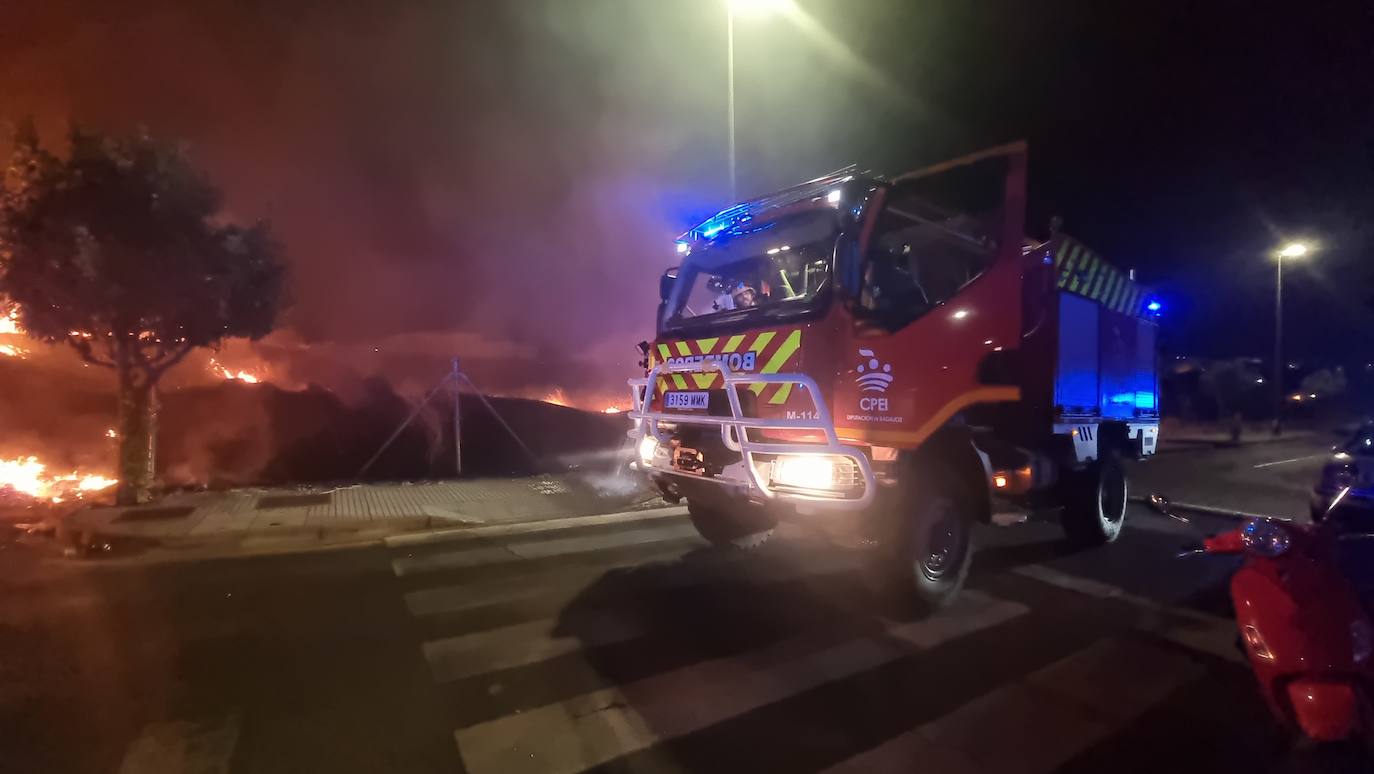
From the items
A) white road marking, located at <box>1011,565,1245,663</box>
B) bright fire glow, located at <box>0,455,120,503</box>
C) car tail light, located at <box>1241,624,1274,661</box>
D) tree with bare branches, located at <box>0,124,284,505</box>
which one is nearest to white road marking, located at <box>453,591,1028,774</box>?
white road marking, located at <box>1011,565,1245,663</box>

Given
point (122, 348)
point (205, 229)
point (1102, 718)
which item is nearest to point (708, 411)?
point (1102, 718)

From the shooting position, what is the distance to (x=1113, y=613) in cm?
542

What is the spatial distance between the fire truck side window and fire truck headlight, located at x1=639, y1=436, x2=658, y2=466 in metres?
2.20

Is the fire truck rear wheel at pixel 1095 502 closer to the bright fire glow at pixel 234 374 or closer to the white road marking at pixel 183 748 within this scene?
the white road marking at pixel 183 748

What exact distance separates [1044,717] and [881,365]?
2.26 meters

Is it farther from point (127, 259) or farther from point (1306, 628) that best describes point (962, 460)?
point (127, 259)

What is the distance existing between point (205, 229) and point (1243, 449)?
2612 cm

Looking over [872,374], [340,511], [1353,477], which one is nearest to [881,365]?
[872,374]

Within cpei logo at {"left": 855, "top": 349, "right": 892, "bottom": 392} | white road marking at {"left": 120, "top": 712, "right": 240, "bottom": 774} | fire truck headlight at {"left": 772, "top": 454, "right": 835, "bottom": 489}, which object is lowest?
white road marking at {"left": 120, "top": 712, "right": 240, "bottom": 774}

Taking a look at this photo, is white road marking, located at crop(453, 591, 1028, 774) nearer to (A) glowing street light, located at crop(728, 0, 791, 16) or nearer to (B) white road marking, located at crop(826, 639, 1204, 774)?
(B) white road marking, located at crop(826, 639, 1204, 774)

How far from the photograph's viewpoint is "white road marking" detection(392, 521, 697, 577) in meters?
6.63

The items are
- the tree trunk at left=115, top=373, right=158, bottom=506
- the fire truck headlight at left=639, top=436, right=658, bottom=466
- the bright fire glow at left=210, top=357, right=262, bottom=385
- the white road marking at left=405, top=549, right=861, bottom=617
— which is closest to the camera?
the white road marking at left=405, top=549, right=861, bottom=617

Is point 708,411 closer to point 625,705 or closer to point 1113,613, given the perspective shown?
point 625,705

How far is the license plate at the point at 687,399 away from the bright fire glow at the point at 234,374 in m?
10.8
